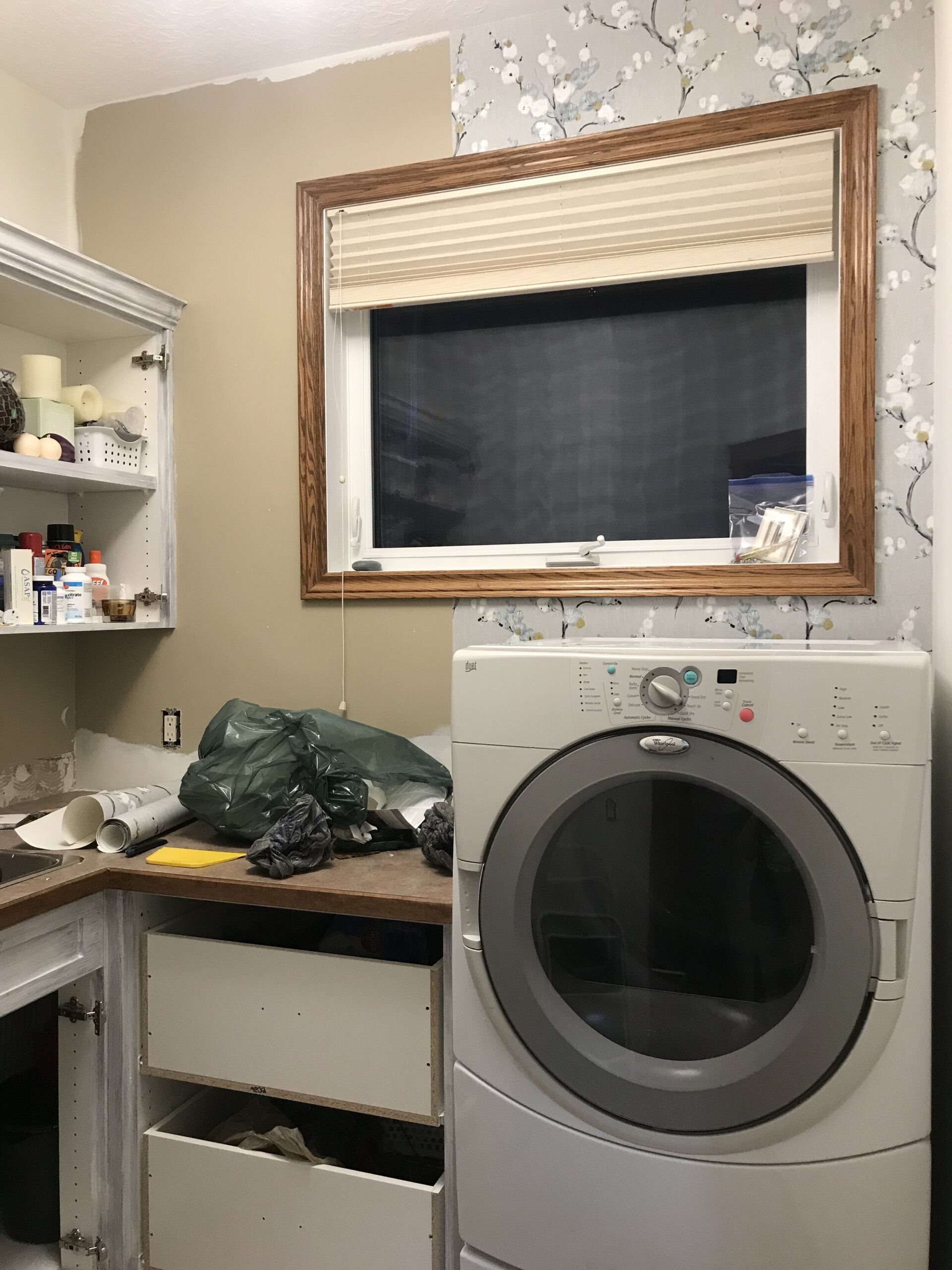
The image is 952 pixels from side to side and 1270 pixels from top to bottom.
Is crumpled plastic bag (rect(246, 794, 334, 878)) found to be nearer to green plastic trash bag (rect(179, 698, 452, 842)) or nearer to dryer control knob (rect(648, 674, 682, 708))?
green plastic trash bag (rect(179, 698, 452, 842))

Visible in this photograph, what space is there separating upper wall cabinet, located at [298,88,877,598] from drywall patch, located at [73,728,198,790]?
582 mm

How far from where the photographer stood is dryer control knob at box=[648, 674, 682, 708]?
119 cm

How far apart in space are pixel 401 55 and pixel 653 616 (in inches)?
54.8

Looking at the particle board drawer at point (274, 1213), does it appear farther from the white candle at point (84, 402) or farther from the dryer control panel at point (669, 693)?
the white candle at point (84, 402)

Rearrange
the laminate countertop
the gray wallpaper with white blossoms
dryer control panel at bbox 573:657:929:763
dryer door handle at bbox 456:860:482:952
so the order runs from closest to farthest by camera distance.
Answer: dryer control panel at bbox 573:657:929:763
dryer door handle at bbox 456:860:482:952
the laminate countertop
the gray wallpaper with white blossoms

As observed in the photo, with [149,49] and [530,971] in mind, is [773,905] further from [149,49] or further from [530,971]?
[149,49]

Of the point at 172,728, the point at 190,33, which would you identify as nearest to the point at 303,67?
the point at 190,33

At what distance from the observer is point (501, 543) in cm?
208

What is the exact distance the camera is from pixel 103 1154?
163cm

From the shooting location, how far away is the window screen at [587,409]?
1.90 metres

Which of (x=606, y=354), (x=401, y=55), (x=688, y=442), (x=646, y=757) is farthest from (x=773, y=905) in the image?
(x=401, y=55)

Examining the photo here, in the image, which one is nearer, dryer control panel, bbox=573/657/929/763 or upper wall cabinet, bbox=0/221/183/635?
dryer control panel, bbox=573/657/929/763

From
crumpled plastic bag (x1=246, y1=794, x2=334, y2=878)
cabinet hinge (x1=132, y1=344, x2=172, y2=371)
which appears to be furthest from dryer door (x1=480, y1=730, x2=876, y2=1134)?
cabinet hinge (x1=132, y1=344, x2=172, y2=371)

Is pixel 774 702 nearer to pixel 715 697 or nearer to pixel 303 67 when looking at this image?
pixel 715 697
